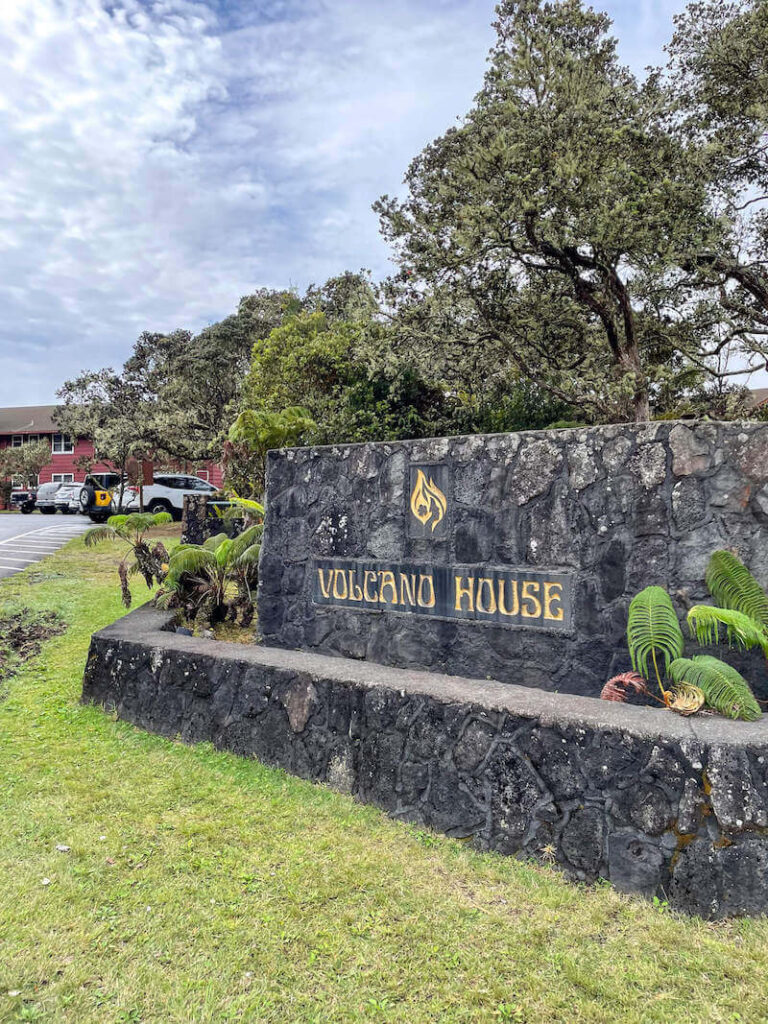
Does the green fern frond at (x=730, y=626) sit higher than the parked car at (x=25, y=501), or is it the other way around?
the parked car at (x=25, y=501)

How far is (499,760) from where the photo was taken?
3.16 metres

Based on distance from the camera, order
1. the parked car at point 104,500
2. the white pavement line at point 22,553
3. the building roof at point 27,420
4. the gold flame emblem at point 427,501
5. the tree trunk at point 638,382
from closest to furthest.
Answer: the gold flame emblem at point 427,501
the tree trunk at point 638,382
the white pavement line at point 22,553
the parked car at point 104,500
the building roof at point 27,420

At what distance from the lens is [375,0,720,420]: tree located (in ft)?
30.7

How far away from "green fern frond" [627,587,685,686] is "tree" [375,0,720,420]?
698cm

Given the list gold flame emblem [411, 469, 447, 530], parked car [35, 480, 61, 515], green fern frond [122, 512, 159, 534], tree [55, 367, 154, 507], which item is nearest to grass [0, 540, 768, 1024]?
gold flame emblem [411, 469, 447, 530]

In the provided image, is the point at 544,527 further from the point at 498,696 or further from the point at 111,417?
the point at 111,417

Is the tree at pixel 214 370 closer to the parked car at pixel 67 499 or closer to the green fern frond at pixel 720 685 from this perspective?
the parked car at pixel 67 499

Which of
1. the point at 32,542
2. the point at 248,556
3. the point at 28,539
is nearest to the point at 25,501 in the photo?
the point at 28,539

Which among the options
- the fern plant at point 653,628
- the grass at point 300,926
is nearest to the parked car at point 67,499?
the grass at point 300,926

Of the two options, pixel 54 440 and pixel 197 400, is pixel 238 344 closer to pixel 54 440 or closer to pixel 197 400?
pixel 197 400

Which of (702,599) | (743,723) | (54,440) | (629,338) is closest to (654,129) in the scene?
(629,338)

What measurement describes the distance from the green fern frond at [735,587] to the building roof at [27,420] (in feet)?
128

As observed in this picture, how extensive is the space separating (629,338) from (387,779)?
979 centimetres

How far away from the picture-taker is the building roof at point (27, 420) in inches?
1523
